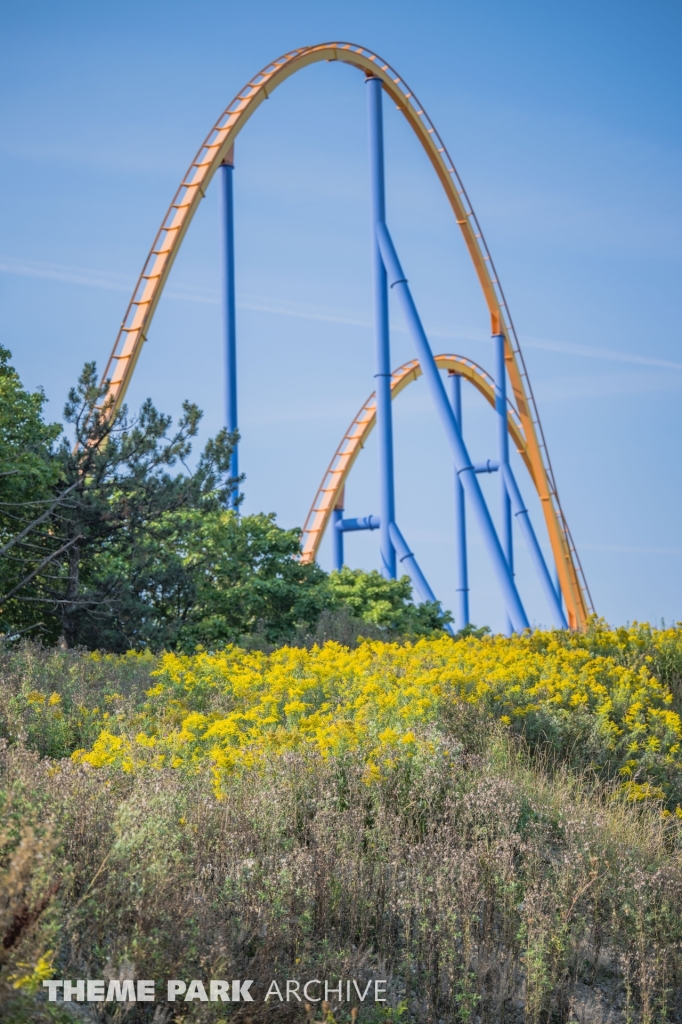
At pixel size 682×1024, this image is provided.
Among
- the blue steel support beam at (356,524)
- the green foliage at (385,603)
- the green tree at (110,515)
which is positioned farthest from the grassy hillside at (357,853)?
the blue steel support beam at (356,524)

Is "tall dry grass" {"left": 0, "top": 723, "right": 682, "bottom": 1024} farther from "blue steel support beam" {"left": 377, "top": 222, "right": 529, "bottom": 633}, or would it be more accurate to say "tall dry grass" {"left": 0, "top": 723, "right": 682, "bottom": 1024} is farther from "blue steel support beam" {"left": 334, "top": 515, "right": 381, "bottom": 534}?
"blue steel support beam" {"left": 334, "top": 515, "right": 381, "bottom": 534}

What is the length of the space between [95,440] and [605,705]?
760cm

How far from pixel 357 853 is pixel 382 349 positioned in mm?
14688

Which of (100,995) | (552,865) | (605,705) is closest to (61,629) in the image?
(605,705)

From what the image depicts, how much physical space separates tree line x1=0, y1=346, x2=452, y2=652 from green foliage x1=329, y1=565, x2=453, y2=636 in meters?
0.15

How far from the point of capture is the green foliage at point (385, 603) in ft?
49.9

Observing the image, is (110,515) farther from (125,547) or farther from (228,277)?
(228,277)

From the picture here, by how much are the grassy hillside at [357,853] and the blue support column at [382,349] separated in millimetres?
11720

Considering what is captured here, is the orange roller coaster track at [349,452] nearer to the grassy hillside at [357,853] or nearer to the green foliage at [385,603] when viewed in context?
the green foliage at [385,603]

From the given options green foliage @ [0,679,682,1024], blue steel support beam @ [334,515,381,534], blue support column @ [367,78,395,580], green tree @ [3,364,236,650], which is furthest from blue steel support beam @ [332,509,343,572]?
green foliage @ [0,679,682,1024]

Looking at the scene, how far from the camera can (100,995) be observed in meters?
2.90

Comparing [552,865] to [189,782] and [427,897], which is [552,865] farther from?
[189,782]

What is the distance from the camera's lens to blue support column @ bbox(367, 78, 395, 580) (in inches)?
715

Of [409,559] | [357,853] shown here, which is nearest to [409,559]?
[409,559]
